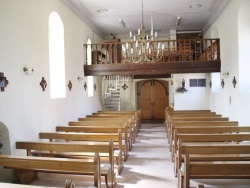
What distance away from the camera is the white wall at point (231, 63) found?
6.39m

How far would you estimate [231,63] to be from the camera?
7.28m

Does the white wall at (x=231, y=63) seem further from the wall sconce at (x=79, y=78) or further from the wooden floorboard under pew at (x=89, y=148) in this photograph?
the wall sconce at (x=79, y=78)

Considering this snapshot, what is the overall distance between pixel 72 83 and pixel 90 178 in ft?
13.9

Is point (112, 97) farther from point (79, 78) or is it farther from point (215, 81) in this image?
point (215, 81)

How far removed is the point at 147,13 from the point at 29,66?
5823mm

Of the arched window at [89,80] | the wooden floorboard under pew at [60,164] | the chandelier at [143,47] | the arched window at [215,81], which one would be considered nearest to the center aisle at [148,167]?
the wooden floorboard under pew at [60,164]

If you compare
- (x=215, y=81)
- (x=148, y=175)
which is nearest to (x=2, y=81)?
(x=148, y=175)

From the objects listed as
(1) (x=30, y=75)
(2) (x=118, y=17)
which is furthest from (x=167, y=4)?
(1) (x=30, y=75)

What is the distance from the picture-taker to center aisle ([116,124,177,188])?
4.32 meters

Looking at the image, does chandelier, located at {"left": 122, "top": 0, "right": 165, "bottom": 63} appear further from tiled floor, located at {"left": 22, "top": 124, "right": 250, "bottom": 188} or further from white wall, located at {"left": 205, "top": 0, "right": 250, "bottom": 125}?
tiled floor, located at {"left": 22, "top": 124, "right": 250, "bottom": 188}

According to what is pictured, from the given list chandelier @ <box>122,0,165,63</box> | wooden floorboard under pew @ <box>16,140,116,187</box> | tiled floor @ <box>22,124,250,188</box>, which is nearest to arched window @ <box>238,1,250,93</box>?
chandelier @ <box>122,0,165,63</box>

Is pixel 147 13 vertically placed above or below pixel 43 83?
above

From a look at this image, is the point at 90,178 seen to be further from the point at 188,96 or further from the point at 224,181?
the point at 188,96

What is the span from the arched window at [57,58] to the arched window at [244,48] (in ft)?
16.8
